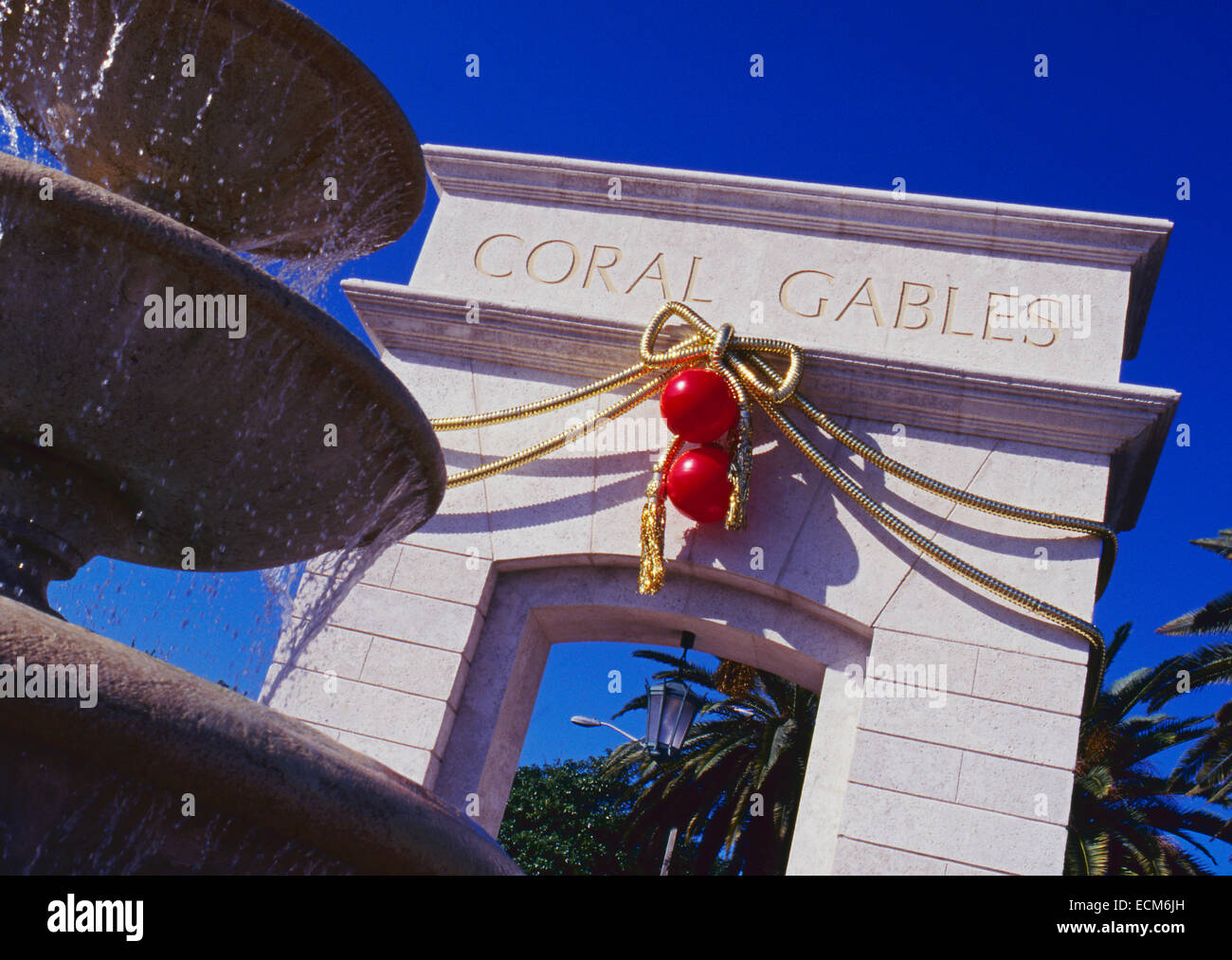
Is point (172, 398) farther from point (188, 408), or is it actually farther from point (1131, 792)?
point (1131, 792)

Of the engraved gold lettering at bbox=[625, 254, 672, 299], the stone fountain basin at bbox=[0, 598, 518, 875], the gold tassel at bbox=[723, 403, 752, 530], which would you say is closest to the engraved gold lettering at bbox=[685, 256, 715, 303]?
the engraved gold lettering at bbox=[625, 254, 672, 299]

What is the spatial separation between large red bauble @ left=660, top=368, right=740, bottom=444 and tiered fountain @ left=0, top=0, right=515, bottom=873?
121 inches

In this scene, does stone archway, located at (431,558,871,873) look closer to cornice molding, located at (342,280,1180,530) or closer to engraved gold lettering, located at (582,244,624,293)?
cornice molding, located at (342,280,1180,530)

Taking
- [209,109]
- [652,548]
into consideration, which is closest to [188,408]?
[209,109]

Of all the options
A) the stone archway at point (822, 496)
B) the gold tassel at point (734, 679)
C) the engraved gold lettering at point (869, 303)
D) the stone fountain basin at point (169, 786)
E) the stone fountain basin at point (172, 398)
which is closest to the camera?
the stone fountain basin at point (169, 786)

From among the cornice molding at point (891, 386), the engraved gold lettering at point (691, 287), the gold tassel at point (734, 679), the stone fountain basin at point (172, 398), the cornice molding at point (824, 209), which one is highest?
the cornice molding at point (824, 209)

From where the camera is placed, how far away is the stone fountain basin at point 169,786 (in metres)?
2.27

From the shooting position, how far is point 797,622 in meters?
7.79

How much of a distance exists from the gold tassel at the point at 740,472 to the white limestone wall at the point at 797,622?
35cm

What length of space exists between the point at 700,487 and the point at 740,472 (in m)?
0.30

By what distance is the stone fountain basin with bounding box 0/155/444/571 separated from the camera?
2.87 metres

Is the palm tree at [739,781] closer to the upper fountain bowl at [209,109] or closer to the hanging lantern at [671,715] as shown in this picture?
the hanging lantern at [671,715]

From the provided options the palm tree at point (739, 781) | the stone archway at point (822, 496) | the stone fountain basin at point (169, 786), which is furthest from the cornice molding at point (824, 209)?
the palm tree at point (739, 781)

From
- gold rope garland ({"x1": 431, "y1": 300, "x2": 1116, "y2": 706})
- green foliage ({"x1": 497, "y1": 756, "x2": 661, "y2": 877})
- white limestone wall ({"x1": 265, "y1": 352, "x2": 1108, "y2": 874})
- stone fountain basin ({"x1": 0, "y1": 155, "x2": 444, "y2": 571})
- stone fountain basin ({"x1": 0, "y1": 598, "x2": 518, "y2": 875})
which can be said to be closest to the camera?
stone fountain basin ({"x1": 0, "y1": 598, "x2": 518, "y2": 875})
